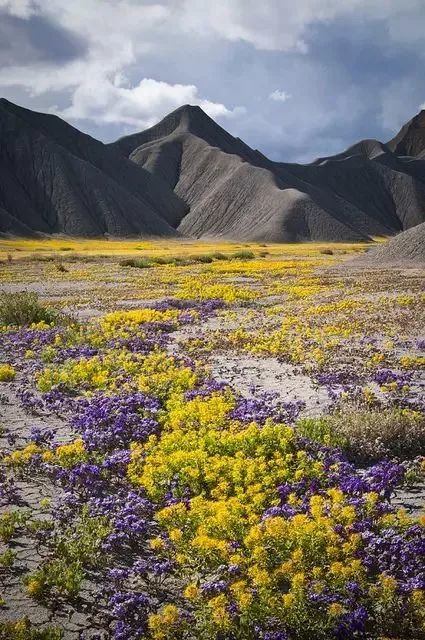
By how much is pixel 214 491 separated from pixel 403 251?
159ft

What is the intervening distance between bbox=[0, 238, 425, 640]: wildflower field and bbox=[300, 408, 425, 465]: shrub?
31mm

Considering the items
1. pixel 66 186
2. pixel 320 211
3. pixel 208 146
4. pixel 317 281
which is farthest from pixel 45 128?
pixel 317 281

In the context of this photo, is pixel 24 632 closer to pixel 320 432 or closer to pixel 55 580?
pixel 55 580

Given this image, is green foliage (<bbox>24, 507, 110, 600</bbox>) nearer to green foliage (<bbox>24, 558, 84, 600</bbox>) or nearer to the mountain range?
green foliage (<bbox>24, 558, 84, 600</bbox>)

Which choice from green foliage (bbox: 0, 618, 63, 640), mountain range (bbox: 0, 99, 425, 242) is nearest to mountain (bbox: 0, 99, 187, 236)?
mountain range (bbox: 0, 99, 425, 242)

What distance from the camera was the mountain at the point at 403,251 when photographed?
160ft

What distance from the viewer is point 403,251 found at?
50656 mm

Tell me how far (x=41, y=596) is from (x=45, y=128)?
177 meters

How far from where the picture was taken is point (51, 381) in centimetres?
1163

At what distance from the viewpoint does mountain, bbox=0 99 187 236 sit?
136 metres

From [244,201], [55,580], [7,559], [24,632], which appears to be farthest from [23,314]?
[244,201]

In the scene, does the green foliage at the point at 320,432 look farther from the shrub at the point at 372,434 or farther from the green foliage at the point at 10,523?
the green foliage at the point at 10,523

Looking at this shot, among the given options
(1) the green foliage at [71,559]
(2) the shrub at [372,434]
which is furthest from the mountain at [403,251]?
(1) the green foliage at [71,559]

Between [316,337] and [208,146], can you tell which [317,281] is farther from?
[208,146]
